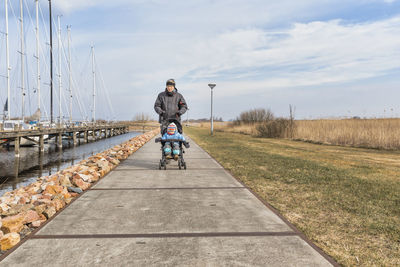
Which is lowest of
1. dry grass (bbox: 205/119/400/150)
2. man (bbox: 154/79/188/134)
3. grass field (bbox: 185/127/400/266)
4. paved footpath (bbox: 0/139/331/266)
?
grass field (bbox: 185/127/400/266)

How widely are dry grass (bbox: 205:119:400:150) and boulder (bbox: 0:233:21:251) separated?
17.7 meters

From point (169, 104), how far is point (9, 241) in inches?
194

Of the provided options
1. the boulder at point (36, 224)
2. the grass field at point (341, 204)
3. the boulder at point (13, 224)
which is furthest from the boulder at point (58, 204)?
the grass field at point (341, 204)

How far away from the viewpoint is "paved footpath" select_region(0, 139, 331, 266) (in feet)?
8.59

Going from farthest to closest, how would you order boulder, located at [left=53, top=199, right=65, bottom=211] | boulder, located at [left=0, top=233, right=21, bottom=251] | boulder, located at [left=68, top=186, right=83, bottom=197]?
boulder, located at [left=68, top=186, right=83, bottom=197] < boulder, located at [left=53, top=199, right=65, bottom=211] < boulder, located at [left=0, top=233, right=21, bottom=251]

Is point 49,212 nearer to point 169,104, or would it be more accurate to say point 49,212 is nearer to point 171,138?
point 171,138

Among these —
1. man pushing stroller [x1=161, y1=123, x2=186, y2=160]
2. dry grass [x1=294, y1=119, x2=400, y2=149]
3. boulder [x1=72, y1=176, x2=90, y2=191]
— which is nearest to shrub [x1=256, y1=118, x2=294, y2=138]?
dry grass [x1=294, y1=119, x2=400, y2=149]

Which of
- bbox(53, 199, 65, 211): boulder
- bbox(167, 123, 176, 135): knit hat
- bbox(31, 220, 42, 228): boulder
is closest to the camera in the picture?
bbox(31, 220, 42, 228): boulder

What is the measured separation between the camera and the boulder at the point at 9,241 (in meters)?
2.86

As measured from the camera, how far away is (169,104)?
24.0 ft

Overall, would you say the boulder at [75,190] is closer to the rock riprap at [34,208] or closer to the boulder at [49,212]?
the rock riprap at [34,208]

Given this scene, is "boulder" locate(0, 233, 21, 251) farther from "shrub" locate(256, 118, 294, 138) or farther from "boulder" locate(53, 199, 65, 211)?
"shrub" locate(256, 118, 294, 138)

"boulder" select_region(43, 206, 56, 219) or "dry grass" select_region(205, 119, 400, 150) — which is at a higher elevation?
"dry grass" select_region(205, 119, 400, 150)

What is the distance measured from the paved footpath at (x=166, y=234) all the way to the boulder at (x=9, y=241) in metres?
0.11
